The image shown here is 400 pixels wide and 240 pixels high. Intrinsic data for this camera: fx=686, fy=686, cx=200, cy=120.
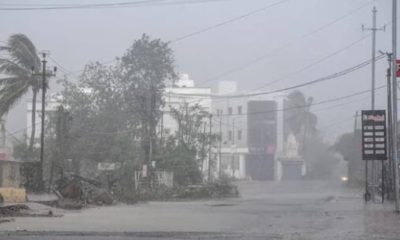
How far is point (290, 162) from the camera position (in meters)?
115

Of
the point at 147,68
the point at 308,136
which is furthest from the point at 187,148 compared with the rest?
the point at 308,136

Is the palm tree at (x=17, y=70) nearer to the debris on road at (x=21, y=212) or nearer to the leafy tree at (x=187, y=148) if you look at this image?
the leafy tree at (x=187, y=148)

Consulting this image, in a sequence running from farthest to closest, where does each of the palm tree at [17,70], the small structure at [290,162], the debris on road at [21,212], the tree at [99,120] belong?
the small structure at [290,162] < the tree at [99,120] < the palm tree at [17,70] < the debris on road at [21,212]

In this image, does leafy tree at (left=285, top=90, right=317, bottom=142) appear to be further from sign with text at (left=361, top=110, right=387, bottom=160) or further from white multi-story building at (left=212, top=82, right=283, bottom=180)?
sign with text at (left=361, top=110, right=387, bottom=160)

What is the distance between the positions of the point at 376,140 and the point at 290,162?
7758cm

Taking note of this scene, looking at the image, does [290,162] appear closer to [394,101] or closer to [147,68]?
[147,68]

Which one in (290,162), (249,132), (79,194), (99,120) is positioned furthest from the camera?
(290,162)

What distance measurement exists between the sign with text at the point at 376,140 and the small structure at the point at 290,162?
248ft

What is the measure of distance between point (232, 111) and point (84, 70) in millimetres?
45093

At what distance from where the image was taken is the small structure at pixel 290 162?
4481 inches

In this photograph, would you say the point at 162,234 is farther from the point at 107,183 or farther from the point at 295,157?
the point at 295,157

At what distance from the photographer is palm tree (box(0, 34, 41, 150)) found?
2061 inches

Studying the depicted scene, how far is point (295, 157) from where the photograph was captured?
373 ft

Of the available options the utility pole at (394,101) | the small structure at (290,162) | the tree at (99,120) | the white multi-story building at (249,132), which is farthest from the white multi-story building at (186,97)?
the utility pole at (394,101)
